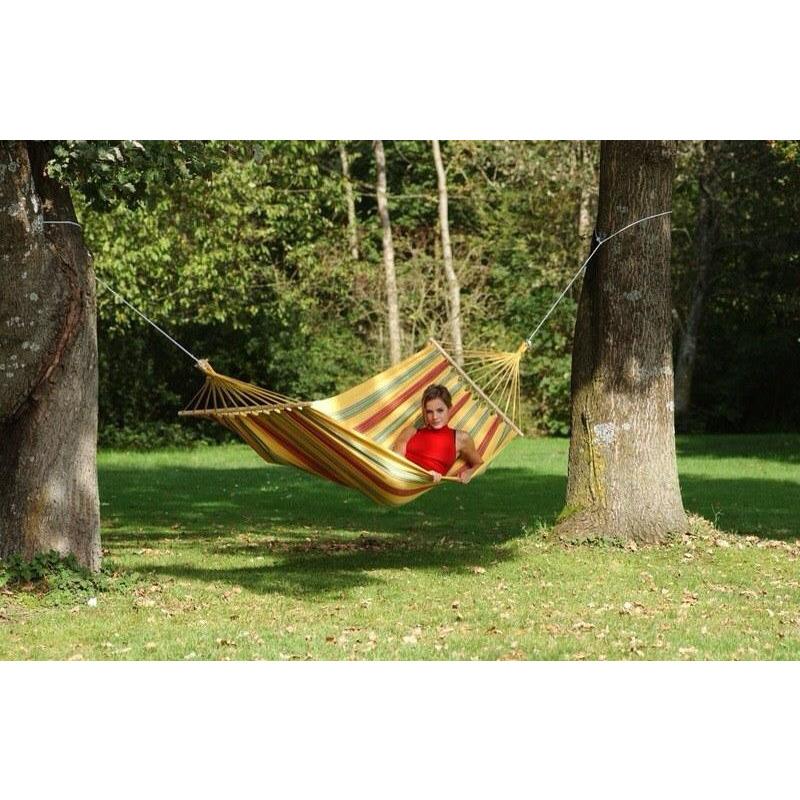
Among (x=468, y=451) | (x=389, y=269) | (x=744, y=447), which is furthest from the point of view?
(x=389, y=269)

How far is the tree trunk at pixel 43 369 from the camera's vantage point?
20.6ft

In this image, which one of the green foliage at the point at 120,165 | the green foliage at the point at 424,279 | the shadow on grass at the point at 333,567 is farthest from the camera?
the green foliage at the point at 424,279

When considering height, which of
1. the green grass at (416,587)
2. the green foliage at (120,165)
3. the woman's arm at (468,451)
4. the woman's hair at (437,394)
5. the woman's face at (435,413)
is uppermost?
the green foliage at (120,165)

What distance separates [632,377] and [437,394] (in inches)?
52.1

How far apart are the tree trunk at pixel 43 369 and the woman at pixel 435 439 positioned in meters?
1.80

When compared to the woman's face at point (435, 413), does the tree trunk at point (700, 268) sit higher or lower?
higher

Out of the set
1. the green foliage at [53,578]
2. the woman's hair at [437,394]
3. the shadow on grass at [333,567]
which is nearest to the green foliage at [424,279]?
the shadow on grass at [333,567]

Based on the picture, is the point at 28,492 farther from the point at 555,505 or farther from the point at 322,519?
the point at 555,505

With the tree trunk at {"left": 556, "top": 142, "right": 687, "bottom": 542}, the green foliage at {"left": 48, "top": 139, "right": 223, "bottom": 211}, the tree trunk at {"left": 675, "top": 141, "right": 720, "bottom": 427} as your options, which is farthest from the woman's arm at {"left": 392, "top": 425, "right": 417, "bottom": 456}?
the tree trunk at {"left": 675, "top": 141, "right": 720, "bottom": 427}

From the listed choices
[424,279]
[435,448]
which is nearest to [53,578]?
[435,448]

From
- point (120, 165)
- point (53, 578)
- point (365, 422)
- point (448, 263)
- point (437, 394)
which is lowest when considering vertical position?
point (53, 578)

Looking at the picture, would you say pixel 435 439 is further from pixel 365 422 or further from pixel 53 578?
pixel 53 578

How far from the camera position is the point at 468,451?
7.14 m

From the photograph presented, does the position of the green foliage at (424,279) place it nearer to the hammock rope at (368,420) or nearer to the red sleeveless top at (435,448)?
the hammock rope at (368,420)
